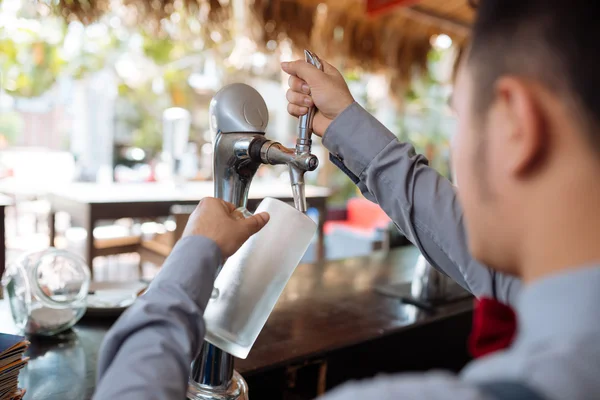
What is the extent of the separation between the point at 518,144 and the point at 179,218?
2860mm

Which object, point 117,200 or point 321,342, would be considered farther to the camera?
point 117,200

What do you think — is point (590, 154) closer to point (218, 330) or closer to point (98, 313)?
point (218, 330)

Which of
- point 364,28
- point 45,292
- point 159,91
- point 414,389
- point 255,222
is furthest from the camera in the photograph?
point 159,91

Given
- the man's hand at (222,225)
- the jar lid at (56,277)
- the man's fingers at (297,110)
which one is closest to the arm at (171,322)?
the man's hand at (222,225)

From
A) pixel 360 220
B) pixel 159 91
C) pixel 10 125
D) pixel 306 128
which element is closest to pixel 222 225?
pixel 306 128

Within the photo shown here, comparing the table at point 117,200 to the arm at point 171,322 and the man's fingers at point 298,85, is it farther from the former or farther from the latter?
the arm at point 171,322

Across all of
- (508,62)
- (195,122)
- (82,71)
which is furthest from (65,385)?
(195,122)

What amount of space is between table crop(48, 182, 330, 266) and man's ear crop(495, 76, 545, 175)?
2.90 meters

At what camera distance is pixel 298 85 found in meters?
0.79

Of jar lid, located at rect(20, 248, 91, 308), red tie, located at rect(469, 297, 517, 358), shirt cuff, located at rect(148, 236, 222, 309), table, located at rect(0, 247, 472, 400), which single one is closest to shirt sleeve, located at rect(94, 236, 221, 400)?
shirt cuff, located at rect(148, 236, 222, 309)

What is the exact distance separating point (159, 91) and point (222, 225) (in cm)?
732

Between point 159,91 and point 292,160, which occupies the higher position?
point 159,91

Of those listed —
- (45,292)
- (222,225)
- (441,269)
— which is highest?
(222,225)

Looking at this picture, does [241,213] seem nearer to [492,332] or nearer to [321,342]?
[492,332]
